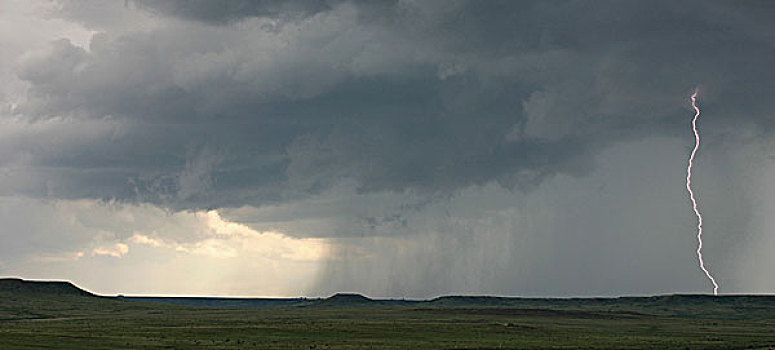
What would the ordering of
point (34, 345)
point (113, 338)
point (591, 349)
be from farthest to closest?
1. point (113, 338)
2. point (591, 349)
3. point (34, 345)

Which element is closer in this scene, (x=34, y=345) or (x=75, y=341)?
(x=34, y=345)

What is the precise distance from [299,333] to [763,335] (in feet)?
276

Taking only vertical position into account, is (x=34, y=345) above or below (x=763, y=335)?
below

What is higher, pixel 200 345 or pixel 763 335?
pixel 763 335

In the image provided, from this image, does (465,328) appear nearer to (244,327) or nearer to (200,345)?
(244,327)

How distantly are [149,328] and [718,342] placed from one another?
3690 inches

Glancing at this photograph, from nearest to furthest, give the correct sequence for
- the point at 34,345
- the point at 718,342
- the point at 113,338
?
the point at 34,345, the point at 113,338, the point at 718,342

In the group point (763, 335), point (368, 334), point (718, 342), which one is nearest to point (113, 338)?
point (368, 334)

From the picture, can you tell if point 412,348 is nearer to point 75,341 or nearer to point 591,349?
point 591,349

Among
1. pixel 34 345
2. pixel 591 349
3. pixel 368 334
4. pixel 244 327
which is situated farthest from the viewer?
pixel 244 327

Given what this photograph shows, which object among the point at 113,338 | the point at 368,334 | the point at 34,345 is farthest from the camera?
the point at 368,334

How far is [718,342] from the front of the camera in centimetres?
13275

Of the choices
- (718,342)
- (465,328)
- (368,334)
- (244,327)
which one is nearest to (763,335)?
(718,342)

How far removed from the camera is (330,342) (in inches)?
4783
